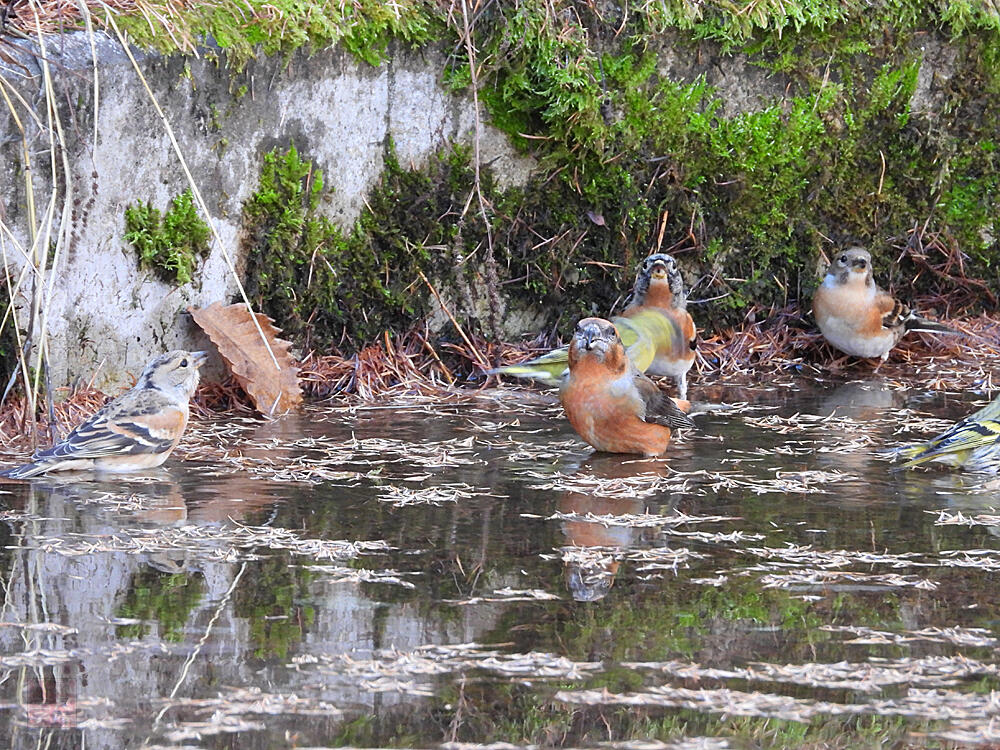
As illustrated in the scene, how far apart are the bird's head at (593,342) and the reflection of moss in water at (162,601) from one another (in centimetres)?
276

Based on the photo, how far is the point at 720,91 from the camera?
9.30 m

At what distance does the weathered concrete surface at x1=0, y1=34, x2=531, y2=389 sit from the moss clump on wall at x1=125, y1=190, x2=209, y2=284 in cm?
5

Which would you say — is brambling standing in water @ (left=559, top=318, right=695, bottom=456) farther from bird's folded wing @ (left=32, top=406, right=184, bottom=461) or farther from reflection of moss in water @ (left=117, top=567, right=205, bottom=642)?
reflection of moss in water @ (left=117, top=567, right=205, bottom=642)

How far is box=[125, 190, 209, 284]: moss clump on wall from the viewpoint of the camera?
7562 millimetres

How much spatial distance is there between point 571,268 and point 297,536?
158 inches

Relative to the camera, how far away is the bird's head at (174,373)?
6.90 meters

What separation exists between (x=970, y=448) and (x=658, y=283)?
2.61 m

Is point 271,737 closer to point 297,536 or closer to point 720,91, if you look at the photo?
point 297,536

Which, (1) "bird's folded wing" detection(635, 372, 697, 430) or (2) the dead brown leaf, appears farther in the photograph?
(2) the dead brown leaf

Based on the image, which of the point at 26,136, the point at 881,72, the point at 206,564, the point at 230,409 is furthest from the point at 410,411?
the point at 881,72

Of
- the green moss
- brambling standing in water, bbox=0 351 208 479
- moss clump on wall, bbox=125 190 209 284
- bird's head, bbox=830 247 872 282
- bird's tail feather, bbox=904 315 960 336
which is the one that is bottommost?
brambling standing in water, bbox=0 351 208 479

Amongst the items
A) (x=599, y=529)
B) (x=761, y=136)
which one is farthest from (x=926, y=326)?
(x=599, y=529)

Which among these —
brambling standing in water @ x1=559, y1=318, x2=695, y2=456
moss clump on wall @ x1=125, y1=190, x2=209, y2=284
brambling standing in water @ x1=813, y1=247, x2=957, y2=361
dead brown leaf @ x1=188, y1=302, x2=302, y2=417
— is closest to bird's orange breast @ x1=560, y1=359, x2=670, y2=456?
brambling standing in water @ x1=559, y1=318, x2=695, y2=456

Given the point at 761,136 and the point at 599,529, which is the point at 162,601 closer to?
the point at 599,529
